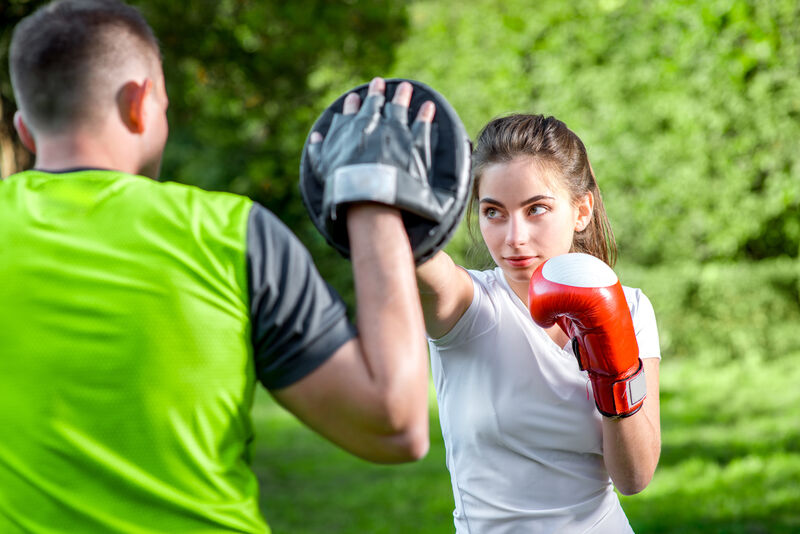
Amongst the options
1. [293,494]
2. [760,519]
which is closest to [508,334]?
[760,519]

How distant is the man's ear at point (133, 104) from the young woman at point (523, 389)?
730 millimetres

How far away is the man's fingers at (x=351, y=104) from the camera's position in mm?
1500

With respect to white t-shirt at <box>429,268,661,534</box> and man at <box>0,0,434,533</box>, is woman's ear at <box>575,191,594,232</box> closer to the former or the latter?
white t-shirt at <box>429,268,661,534</box>

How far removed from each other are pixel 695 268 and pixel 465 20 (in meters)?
3.80

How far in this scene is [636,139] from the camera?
881 centimetres

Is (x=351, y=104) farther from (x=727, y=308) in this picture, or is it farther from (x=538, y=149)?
(x=727, y=308)

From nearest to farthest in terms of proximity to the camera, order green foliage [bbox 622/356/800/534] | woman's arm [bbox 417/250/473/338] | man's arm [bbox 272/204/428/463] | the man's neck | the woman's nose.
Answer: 1. man's arm [bbox 272/204/428/463]
2. the man's neck
3. woman's arm [bbox 417/250/473/338]
4. the woman's nose
5. green foliage [bbox 622/356/800/534]

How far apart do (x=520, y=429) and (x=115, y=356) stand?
103 centimetres

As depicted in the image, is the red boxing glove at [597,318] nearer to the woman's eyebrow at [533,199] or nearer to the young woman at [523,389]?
the young woman at [523,389]

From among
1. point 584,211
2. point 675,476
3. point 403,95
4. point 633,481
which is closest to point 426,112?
point 403,95

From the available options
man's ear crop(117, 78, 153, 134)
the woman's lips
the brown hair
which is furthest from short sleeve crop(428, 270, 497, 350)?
man's ear crop(117, 78, 153, 134)

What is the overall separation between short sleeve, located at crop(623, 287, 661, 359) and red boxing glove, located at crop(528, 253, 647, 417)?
0.17m

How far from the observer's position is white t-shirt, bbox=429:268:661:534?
1964mm

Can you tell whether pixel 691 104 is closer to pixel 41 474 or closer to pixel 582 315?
pixel 582 315
